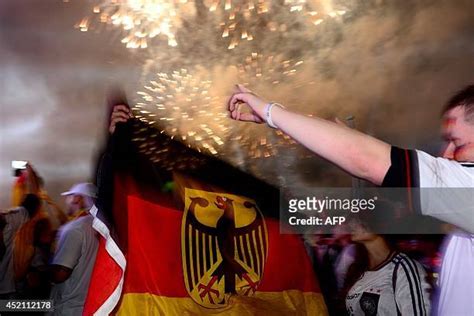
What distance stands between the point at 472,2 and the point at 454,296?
1.13 m

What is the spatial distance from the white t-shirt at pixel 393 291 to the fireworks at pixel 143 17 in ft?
4.00

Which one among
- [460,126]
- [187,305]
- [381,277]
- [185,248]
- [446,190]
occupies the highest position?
[460,126]

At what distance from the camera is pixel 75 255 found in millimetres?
2520

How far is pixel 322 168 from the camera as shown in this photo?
230 cm

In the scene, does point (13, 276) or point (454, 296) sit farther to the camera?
point (13, 276)

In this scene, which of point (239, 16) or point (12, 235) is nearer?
point (239, 16)

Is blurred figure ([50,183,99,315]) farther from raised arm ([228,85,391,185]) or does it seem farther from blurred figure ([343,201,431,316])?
raised arm ([228,85,391,185])

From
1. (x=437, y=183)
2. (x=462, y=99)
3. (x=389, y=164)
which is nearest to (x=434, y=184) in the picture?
(x=437, y=183)

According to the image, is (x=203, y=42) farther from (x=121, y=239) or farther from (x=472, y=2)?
(x=472, y=2)

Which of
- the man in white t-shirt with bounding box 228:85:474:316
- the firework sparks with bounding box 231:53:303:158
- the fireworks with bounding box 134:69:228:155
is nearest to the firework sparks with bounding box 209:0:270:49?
the firework sparks with bounding box 231:53:303:158

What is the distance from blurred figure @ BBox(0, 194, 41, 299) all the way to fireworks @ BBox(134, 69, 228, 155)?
0.56m

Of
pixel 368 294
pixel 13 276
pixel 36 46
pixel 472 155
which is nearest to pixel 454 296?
pixel 368 294

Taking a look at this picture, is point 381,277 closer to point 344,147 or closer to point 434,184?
point 434,184

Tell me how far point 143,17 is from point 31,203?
0.86 meters
